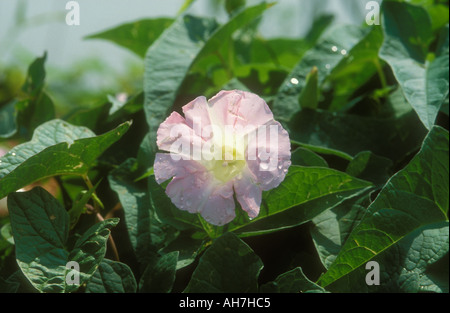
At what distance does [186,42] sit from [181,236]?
0.34 metres

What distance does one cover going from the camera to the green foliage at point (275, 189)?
44cm

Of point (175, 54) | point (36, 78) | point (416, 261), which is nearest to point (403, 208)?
point (416, 261)

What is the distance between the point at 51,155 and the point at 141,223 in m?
0.11

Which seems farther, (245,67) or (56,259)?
(245,67)

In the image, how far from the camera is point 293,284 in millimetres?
424

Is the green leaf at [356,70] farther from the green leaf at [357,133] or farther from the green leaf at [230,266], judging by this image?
the green leaf at [230,266]

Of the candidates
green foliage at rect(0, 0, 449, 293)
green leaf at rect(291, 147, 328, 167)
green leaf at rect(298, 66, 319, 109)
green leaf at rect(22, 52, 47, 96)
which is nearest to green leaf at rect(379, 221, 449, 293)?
green foliage at rect(0, 0, 449, 293)

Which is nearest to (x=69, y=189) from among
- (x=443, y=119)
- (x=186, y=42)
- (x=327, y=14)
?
(x=186, y=42)

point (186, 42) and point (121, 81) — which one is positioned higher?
point (186, 42)

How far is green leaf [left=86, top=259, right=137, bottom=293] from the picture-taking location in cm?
45

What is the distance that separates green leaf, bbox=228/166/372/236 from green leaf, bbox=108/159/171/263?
3.3 inches

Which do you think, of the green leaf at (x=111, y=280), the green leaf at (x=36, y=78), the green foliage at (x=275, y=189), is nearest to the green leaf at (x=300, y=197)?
the green foliage at (x=275, y=189)
